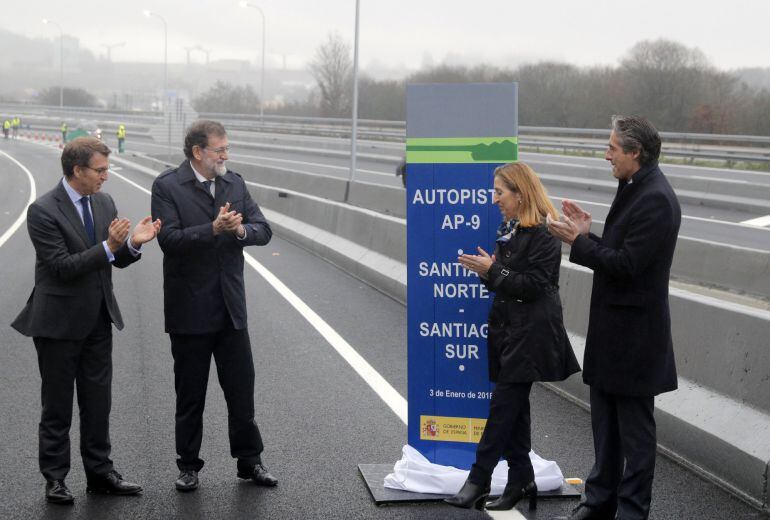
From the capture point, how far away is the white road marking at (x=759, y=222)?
955 inches

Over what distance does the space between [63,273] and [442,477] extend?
2.36m

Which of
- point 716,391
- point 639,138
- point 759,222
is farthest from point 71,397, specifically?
point 759,222

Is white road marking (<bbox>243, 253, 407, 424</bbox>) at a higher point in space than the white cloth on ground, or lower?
lower

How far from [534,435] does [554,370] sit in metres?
1.72

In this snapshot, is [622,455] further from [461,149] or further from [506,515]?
[461,149]

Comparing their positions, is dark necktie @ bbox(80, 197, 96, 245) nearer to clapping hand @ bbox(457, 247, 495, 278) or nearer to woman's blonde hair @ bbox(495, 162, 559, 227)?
clapping hand @ bbox(457, 247, 495, 278)

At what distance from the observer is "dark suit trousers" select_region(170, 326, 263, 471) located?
6.05 meters

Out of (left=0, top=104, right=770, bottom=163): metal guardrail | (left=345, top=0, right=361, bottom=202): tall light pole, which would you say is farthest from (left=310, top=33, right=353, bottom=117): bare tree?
(left=345, top=0, right=361, bottom=202): tall light pole

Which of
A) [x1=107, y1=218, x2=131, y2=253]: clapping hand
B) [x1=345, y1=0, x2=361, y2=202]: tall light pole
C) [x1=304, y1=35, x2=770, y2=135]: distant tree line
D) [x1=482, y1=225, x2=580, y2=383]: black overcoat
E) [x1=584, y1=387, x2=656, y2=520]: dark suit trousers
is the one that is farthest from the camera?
[x1=304, y1=35, x2=770, y2=135]: distant tree line

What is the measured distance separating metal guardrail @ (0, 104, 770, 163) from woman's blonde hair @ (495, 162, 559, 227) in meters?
28.3

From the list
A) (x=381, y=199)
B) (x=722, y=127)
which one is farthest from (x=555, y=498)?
(x=722, y=127)

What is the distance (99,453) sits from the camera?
5.89 meters

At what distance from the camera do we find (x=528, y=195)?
5551mm

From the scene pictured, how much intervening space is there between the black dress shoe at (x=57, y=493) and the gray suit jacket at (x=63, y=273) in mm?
777
